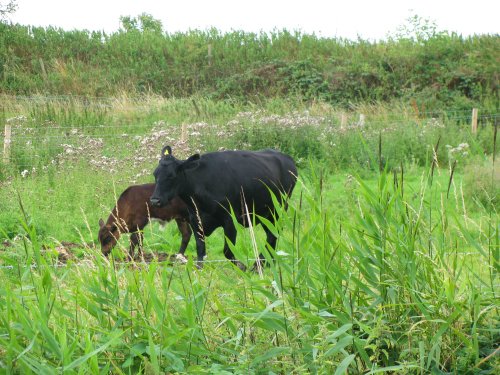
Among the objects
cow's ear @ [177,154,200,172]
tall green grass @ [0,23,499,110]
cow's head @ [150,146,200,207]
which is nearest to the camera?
cow's head @ [150,146,200,207]

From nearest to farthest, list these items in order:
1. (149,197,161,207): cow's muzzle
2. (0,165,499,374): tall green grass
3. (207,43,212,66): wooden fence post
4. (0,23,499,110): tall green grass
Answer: (0,165,499,374): tall green grass < (149,197,161,207): cow's muzzle < (0,23,499,110): tall green grass < (207,43,212,66): wooden fence post

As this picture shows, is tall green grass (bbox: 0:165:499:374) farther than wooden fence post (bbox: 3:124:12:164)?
No

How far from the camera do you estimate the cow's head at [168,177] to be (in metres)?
9.91

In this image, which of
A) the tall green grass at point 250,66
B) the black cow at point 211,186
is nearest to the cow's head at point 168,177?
the black cow at point 211,186

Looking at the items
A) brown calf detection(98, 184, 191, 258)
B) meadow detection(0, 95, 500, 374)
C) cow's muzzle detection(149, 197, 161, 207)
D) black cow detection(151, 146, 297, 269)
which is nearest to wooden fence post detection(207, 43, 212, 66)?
brown calf detection(98, 184, 191, 258)

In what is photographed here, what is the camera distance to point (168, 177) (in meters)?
9.98

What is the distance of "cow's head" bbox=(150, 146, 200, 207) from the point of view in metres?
9.91

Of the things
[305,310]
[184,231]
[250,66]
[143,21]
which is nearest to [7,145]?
[184,231]

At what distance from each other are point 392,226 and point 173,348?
1.28m

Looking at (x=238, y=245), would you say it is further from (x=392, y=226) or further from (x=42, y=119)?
(x=42, y=119)

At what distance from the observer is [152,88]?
1210 inches

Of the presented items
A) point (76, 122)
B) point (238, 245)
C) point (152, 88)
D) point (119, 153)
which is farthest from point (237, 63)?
point (238, 245)

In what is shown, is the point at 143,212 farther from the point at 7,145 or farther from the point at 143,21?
the point at 143,21

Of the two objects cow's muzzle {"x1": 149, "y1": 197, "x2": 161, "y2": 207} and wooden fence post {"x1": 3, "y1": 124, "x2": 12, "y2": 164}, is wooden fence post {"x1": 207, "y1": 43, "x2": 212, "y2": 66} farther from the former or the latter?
cow's muzzle {"x1": 149, "y1": 197, "x2": 161, "y2": 207}
